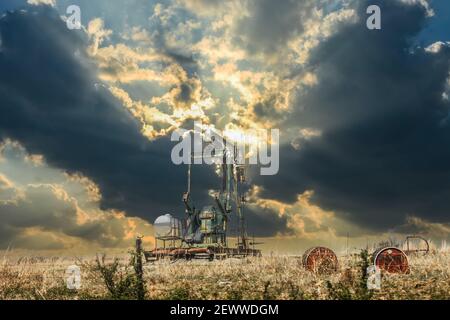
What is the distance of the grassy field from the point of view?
48.1 feet

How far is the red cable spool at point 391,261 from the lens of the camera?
19.0 m

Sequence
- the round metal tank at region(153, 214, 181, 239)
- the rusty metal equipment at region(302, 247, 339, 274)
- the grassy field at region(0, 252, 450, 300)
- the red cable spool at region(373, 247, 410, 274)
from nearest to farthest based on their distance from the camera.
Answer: the grassy field at region(0, 252, 450, 300)
the red cable spool at region(373, 247, 410, 274)
the rusty metal equipment at region(302, 247, 339, 274)
the round metal tank at region(153, 214, 181, 239)

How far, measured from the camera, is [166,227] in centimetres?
4153

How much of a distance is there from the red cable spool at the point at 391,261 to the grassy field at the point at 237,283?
503 millimetres

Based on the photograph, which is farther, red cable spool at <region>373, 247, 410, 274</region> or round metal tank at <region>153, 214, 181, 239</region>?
round metal tank at <region>153, 214, 181, 239</region>

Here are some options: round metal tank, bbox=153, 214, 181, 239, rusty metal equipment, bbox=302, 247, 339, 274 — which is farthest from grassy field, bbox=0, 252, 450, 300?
round metal tank, bbox=153, 214, 181, 239

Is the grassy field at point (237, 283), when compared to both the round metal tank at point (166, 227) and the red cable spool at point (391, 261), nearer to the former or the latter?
the red cable spool at point (391, 261)

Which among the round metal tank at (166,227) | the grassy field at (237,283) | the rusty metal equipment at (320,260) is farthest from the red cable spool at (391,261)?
the round metal tank at (166,227)

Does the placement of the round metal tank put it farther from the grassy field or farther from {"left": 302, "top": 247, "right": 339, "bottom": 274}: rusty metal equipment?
{"left": 302, "top": 247, "right": 339, "bottom": 274}: rusty metal equipment

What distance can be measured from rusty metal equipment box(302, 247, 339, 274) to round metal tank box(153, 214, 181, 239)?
22.9 m

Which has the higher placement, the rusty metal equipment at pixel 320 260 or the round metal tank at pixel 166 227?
the round metal tank at pixel 166 227
